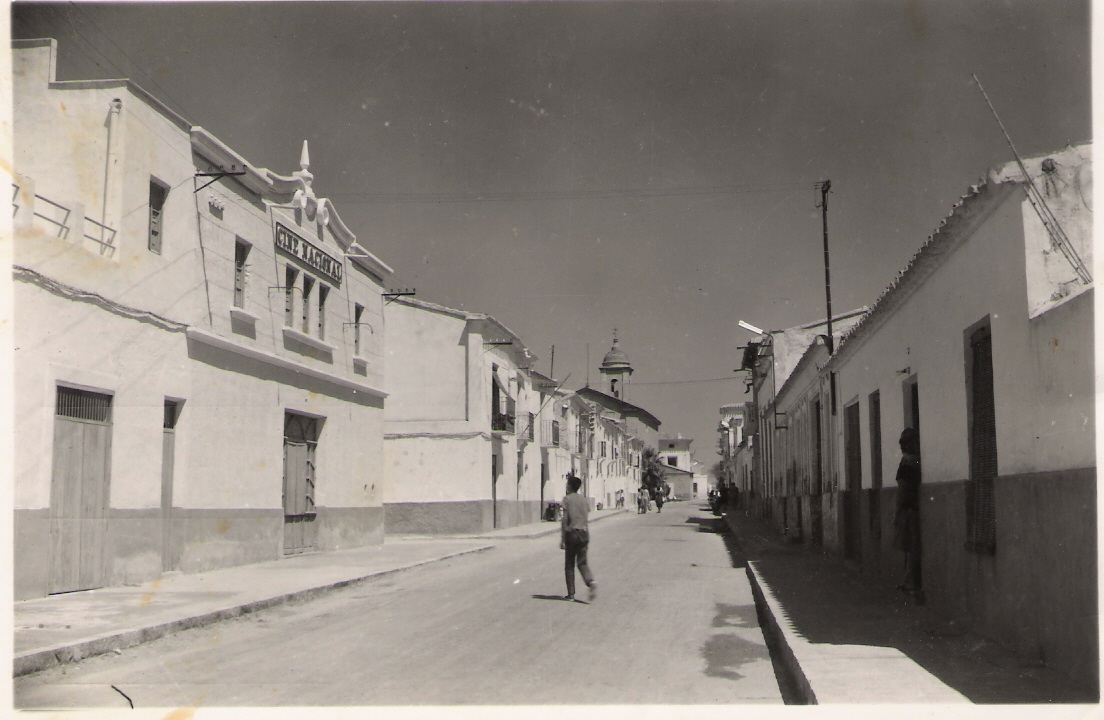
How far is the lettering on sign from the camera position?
728 inches

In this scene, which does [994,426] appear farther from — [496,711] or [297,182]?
[297,182]

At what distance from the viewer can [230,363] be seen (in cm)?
1647

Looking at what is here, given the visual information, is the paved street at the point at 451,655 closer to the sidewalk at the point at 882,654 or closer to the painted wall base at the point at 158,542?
the sidewalk at the point at 882,654

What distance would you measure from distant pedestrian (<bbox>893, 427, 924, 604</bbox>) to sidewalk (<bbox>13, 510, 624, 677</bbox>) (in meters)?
7.22

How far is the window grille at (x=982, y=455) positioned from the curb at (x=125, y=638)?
24.4 feet

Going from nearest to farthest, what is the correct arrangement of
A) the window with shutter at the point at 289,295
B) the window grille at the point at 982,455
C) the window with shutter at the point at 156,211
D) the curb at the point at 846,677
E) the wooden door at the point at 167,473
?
the curb at the point at 846,677 → the window grille at the point at 982,455 → the window with shutter at the point at 156,211 → the wooden door at the point at 167,473 → the window with shutter at the point at 289,295

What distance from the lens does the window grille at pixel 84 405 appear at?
1215 centimetres

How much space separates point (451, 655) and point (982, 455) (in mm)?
4803

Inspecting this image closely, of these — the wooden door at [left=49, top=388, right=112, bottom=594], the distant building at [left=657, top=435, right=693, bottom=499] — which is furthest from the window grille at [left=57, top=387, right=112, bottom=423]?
the distant building at [left=657, top=435, right=693, bottom=499]

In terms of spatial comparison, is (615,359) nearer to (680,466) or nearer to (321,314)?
(680,466)

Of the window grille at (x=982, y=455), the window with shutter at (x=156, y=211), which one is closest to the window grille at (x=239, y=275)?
the window with shutter at (x=156, y=211)

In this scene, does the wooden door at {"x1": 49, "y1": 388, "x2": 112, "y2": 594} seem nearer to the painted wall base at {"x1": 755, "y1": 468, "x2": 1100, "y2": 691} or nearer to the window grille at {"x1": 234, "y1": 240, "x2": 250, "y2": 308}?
the window grille at {"x1": 234, "y1": 240, "x2": 250, "y2": 308}

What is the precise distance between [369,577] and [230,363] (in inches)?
165

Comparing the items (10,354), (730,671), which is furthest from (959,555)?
(10,354)
